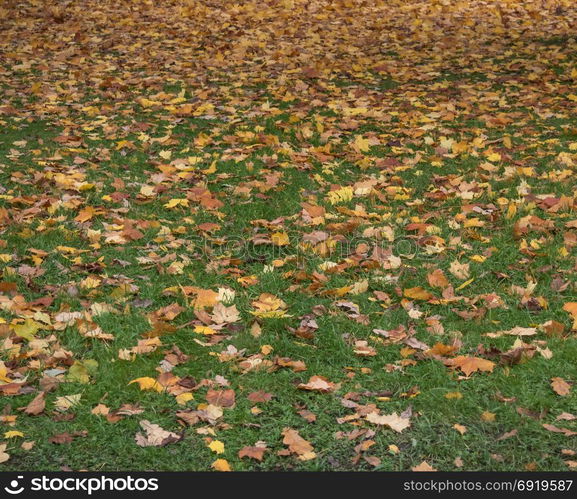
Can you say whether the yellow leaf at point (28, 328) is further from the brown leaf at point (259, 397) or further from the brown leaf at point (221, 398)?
the brown leaf at point (259, 397)

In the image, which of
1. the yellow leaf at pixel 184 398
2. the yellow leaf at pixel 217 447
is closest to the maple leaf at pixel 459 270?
the yellow leaf at pixel 184 398

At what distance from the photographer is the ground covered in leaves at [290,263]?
3.47m

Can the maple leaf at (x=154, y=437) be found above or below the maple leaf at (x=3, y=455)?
below

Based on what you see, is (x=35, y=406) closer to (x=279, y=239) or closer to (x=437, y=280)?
(x=279, y=239)

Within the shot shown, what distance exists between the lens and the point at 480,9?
12.2 m

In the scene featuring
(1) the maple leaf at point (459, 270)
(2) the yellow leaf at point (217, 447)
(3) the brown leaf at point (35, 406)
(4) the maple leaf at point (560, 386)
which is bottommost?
(1) the maple leaf at point (459, 270)

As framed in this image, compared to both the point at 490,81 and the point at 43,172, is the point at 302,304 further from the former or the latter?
the point at 490,81

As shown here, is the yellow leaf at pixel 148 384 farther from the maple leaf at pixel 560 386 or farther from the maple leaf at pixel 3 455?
the maple leaf at pixel 560 386

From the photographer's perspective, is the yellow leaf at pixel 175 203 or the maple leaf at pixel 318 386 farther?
the yellow leaf at pixel 175 203

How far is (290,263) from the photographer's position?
16.3 ft

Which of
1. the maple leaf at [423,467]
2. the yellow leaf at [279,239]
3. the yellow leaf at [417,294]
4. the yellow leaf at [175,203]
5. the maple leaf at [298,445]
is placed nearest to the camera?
the maple leaf at [423,467]

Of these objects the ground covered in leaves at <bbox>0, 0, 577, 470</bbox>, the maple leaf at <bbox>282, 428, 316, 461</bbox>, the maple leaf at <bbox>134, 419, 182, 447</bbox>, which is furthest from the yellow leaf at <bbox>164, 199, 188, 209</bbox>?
the maple leaf at <bbox>282, 428, 316, 461</bbox>

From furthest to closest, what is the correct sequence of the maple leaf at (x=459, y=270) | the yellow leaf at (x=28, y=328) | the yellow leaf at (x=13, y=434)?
the maple leaf at (x=459, y=270), the yellow leaf at (x=28, y=328), the yellow leaf at (x=13, y=434)

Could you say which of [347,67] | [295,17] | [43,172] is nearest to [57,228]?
[43,172]
